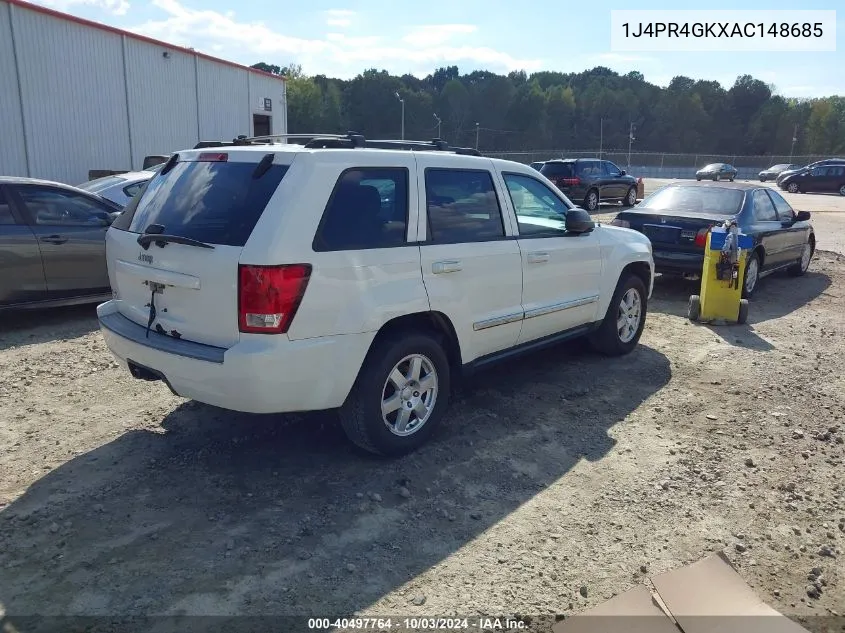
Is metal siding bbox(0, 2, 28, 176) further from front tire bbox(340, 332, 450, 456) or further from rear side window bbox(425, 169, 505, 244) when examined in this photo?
front tire bbox(340, 332, 450, 456)

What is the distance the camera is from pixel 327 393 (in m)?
3.74

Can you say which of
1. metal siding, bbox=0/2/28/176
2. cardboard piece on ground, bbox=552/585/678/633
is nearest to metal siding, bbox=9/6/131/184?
metal siding, bbox=0/2/28/176

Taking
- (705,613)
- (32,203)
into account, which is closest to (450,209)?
(705,613)

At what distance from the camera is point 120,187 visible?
9.40 metres

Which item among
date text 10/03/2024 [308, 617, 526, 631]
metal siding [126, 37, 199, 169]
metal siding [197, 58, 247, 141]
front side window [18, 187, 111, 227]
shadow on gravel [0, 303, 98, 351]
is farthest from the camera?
metal siding [197, 58, 247, 141]

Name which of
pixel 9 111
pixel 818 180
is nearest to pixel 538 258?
pixel 9 111

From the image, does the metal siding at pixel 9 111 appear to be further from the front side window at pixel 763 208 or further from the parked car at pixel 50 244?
the front side window at pixel 763 208

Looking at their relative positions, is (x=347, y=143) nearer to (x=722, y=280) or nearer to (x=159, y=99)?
(x=722, y=280)

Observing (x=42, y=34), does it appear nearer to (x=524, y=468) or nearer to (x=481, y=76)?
(x=524, y=468)

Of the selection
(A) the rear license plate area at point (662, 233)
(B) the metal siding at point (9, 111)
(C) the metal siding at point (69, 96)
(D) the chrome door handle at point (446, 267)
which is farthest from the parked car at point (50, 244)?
(C) the metal siding at point (69, 96)

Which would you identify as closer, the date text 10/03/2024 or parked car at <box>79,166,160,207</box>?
the date text 10/03/2024

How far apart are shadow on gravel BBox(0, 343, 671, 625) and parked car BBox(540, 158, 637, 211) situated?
17.5m

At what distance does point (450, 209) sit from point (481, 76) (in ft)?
461

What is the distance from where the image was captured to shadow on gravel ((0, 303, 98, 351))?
681 cm
